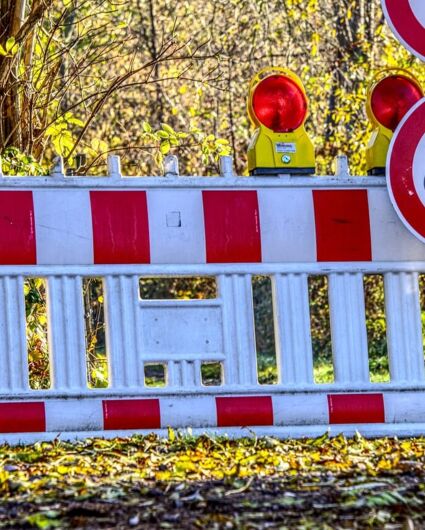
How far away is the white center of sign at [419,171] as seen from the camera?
5312mm

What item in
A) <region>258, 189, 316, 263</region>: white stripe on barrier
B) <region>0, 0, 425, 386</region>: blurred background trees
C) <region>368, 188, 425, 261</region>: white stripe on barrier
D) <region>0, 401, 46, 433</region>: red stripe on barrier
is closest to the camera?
<region>0, 401, 46, 433</region>: red stripe on barrier

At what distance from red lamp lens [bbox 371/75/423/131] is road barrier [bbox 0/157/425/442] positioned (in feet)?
1.18

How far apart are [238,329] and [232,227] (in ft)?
1.39

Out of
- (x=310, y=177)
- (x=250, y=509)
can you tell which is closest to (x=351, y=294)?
(x=310, y=177)

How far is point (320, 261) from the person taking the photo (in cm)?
518

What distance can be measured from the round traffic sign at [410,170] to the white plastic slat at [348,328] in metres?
0.35

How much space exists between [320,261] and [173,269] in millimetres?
637

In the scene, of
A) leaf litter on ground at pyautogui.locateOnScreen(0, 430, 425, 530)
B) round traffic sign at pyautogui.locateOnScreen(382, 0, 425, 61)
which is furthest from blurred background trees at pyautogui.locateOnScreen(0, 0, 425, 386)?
leaf litter on ground at pyautogui.locateOnScreen(0, 430, 425, 530)

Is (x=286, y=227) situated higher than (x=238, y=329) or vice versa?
(x=286, y=227)

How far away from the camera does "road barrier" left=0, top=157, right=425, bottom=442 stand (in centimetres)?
490

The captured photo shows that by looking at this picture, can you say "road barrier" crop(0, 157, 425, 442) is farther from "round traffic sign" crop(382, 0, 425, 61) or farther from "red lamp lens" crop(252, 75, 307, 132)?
"round traffic sign" crop(382, 0, 425, 61)

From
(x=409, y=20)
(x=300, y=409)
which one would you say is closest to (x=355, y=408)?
(x=300, y=409)

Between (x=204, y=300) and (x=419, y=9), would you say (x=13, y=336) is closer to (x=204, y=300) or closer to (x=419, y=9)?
(x=204, y=300)

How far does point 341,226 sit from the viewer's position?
5.23m
